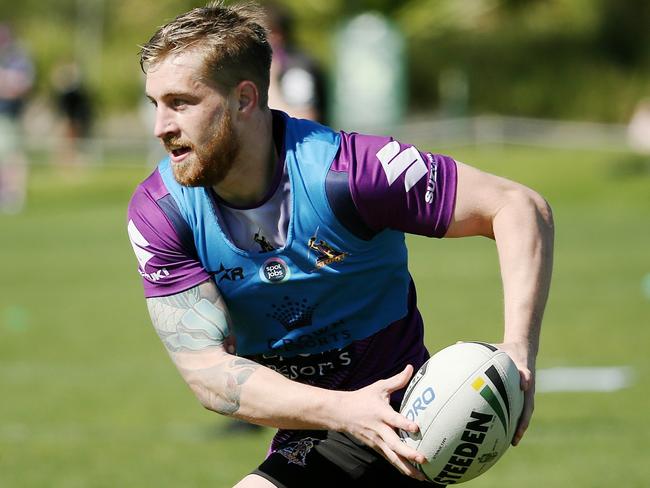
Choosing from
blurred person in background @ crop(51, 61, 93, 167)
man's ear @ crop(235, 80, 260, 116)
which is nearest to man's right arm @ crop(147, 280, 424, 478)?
man's ear @ crop(235, 80, 260, 116)

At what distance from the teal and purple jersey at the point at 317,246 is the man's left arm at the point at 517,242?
71 mm

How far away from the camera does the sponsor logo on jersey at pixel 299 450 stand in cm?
438

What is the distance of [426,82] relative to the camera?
122ft

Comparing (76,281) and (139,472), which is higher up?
(139,472)

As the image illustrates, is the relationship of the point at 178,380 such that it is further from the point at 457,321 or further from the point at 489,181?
the point at 489,181

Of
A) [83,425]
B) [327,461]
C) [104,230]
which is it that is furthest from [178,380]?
[104,230]

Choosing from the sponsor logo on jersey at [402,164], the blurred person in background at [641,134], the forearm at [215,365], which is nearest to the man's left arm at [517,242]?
the sponsor logo on jersey at [402,164]

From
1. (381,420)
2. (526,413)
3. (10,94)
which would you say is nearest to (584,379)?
(526,413)

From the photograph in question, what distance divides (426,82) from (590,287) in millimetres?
24121

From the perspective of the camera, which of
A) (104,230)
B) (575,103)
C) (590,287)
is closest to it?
(590,287)

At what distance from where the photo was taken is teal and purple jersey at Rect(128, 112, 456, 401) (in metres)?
4.11

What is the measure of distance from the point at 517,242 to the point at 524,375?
473 mm

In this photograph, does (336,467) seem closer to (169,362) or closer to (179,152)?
(179,152)

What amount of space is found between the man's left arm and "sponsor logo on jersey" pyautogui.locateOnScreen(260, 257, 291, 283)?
1.85ft
